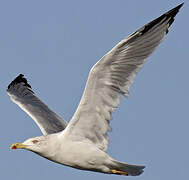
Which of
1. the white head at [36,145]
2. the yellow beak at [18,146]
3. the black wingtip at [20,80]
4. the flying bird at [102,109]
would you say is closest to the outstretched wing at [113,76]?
the flying bird at [102,109]

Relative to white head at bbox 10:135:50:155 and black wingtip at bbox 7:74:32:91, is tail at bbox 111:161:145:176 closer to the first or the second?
white head at bbox 10:135:50:155

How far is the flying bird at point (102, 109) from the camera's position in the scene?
33.1 ft

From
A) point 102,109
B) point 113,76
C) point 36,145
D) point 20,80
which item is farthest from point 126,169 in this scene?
point 20,80

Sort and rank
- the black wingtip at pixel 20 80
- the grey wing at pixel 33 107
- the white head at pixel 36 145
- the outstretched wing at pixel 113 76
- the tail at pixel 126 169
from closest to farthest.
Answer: the outstretched wing at pixel 113 76 < the white head at pixel 36 145 < the tail at pixel 126 169 < the grey wing at pixel 33 107 < the black wingtip at pixel 20 80

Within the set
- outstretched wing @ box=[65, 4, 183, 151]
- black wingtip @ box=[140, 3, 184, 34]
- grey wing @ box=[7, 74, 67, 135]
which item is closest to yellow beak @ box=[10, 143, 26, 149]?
outstretched wing @ box=[65, 4, 183, 151]

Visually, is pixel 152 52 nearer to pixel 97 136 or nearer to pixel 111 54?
pixel 111 54

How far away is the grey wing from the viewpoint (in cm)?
1279

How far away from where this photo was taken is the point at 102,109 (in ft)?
34.5

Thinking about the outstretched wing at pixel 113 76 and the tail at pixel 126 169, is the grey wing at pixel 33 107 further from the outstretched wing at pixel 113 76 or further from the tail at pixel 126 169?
the tail at pixel 126 169

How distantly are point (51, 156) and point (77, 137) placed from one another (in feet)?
2.00

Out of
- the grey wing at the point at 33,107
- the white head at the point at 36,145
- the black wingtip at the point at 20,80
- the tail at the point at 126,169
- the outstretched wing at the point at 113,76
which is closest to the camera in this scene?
the outstretched wing at the point at 113,76

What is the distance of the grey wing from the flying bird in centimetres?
192

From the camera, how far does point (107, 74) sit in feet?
33.1

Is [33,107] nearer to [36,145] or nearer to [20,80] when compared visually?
[20,80]
